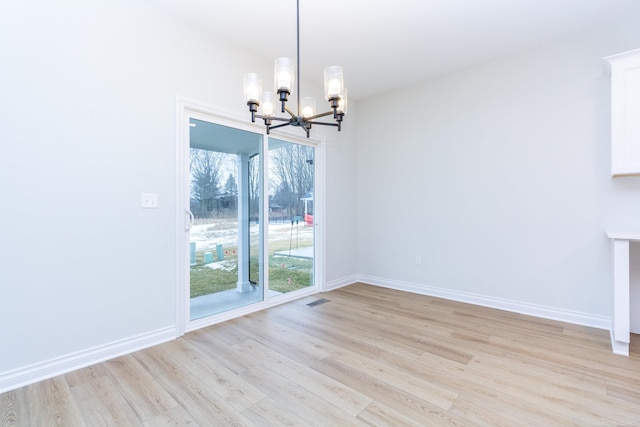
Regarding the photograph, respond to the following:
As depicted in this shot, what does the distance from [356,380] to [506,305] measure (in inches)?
88.2

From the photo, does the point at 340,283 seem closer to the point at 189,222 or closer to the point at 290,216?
the point at 290,216

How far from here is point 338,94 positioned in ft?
5.99

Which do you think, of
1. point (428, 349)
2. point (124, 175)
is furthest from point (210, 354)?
point (428, 349)

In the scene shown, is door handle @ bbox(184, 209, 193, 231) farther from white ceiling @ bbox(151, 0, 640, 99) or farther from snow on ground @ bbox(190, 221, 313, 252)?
white ceiling @ bbox(151, 0, 640, 99)

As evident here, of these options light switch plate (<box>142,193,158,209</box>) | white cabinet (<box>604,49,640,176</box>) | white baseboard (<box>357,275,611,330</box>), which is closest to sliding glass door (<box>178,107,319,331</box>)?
light switch plate (<box>142,193,158,209</box>)

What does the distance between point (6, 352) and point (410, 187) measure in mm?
4019

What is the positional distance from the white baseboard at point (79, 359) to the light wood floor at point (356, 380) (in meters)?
0.07

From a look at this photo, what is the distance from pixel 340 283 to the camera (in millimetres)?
4305

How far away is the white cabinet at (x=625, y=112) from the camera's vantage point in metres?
2.35

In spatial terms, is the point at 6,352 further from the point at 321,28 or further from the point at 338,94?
the point at 321,28

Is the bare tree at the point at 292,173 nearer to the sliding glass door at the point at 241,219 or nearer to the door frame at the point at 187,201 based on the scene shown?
the sliding glass door at the point at 241,219

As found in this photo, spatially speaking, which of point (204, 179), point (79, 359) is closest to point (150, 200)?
point (204, 179)

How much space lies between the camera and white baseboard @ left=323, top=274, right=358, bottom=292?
13.5 ft

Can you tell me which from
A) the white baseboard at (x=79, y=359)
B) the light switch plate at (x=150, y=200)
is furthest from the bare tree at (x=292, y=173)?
the white baseboard at (x=79, y=359)
